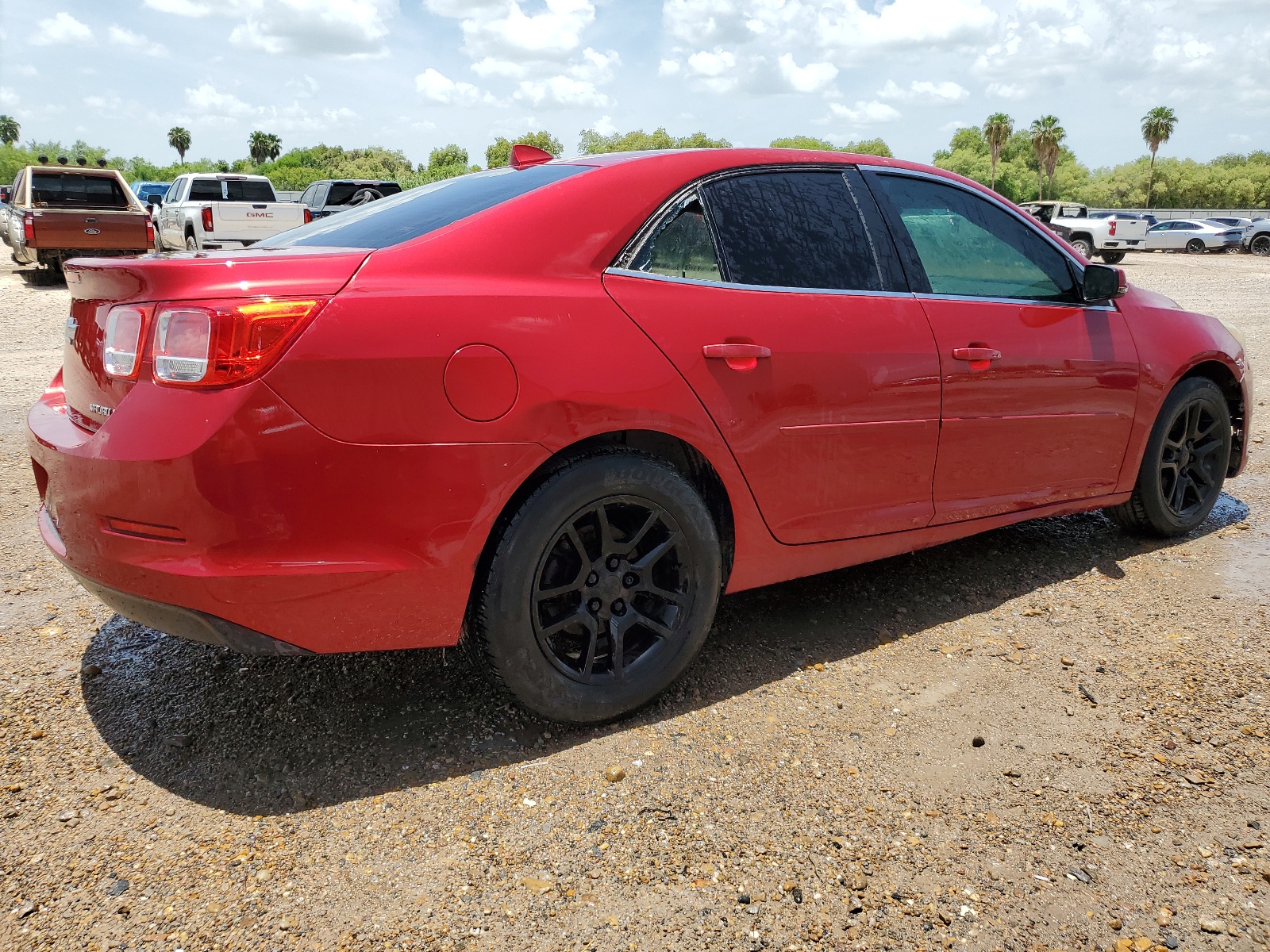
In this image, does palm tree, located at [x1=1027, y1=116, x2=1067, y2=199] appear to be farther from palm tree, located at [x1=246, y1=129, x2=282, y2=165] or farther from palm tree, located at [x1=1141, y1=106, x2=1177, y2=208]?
palm tree, located at [x1=246, y1=129, x2=282, y2=165]

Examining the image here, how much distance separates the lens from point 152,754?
8.73 feet

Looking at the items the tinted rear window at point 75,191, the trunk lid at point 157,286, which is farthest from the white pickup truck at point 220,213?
the trunk lid at point 157,286

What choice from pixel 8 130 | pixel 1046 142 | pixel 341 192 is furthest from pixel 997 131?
pixel 8 130

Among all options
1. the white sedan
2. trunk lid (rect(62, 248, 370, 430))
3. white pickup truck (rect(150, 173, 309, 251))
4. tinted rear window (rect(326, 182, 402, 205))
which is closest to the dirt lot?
trunk lid (rect(62, 248, 370, 430))

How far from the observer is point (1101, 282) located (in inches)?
150

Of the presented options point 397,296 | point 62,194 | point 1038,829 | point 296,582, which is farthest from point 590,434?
point 62,194

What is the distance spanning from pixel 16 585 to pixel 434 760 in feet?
7.45

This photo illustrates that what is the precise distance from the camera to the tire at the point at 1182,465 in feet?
13.9

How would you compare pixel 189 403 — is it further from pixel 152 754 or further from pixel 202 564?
pixel 152 754

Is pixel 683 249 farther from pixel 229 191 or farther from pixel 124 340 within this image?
pixel 229 191

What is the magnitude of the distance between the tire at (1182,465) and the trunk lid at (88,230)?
15.6m

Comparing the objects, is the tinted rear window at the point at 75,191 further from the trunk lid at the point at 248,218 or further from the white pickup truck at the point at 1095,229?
the white pickup truck at the point at 1095,229

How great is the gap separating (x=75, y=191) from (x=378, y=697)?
56.5ft

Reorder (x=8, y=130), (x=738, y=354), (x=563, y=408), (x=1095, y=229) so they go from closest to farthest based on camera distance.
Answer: (x=563, y=408), (x=738, y=354), (x=1095, y=229), (x=8, y=130)
